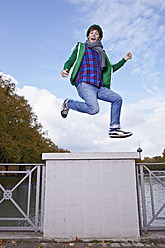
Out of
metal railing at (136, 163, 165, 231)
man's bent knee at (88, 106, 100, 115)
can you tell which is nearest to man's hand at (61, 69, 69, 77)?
man's bent knee at (88, 106, 100, 115)

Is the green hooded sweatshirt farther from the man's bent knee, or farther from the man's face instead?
the man's bent knee

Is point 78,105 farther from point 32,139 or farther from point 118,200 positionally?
point 32,139

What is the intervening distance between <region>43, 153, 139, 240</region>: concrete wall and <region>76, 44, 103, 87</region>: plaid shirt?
5.03ft

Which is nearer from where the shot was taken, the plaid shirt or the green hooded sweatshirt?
the plaid shirt

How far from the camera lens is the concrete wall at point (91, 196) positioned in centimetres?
378

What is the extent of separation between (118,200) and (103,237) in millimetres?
689

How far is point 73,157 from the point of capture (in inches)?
157

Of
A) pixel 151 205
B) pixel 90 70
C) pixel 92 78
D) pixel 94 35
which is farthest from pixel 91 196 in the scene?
pixel 151 205

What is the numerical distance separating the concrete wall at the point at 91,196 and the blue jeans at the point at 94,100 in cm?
86

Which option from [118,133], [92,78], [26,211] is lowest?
[26,211]

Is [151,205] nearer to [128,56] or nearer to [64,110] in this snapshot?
[64,110]

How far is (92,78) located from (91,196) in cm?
233

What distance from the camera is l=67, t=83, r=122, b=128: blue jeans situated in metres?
4.27

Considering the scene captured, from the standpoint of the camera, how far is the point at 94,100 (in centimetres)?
428
